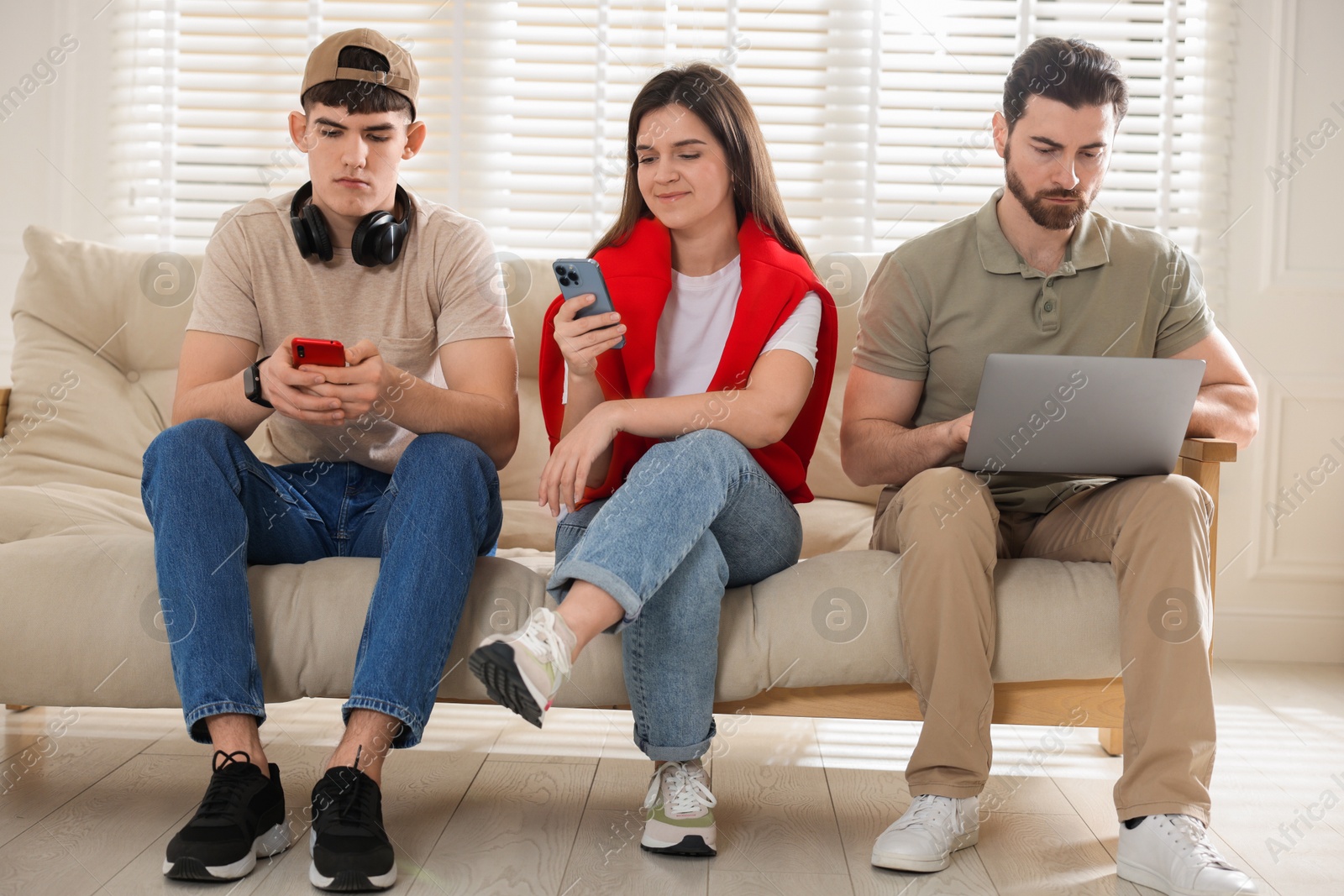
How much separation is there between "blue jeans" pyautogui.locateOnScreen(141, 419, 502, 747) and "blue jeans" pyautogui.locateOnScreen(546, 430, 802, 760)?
0.15 meters

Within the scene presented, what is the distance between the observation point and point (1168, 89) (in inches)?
106

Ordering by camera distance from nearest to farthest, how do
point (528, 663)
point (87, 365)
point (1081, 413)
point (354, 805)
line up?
point (528, 663) < point (354, 805) < point (1081, 413) < point (87, 365)

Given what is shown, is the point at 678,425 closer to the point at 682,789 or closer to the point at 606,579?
the point at 606,579

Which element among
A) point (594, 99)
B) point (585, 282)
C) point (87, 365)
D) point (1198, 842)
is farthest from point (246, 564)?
point (594, 99)

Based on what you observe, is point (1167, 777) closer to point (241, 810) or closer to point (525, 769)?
point (525, 769)

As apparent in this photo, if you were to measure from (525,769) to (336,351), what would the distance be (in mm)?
758

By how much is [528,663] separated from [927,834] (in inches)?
21.4

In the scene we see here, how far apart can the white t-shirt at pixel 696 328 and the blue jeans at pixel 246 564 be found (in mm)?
260

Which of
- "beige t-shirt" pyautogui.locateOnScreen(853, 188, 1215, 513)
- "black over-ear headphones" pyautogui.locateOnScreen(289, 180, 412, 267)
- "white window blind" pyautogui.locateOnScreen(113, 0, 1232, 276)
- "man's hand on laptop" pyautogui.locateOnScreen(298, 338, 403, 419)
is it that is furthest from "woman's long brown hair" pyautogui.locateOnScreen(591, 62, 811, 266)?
"white window blind" pyautogui.locateOnScreen(113, 0, 1232, 276)

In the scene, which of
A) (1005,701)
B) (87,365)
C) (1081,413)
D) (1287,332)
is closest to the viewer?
(1081,413)

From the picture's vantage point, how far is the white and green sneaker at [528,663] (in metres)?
1.04

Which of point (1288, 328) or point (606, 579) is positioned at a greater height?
point (1288, 328)

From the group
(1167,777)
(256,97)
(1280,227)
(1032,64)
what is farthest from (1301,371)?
(256,97)

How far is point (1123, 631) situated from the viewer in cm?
130
